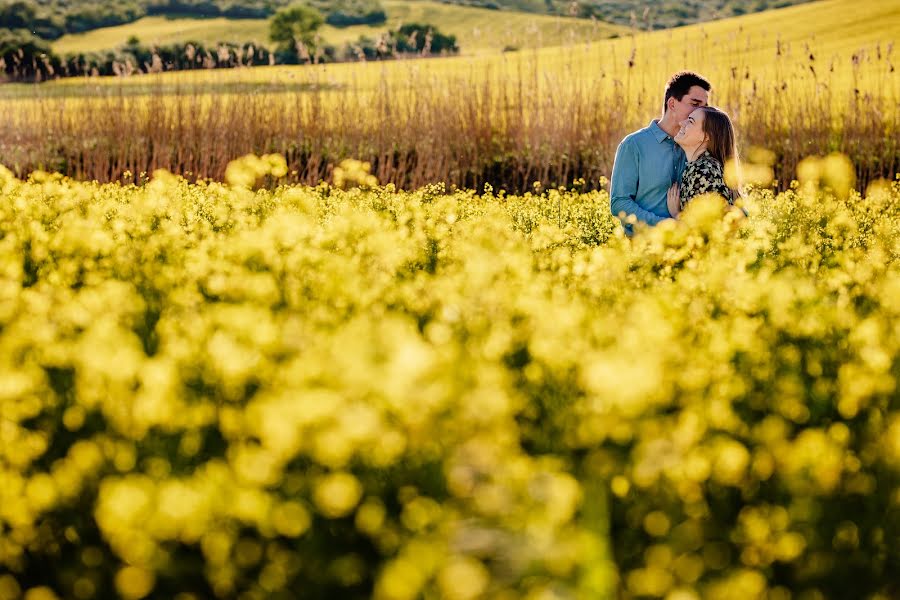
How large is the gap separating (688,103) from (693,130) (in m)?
0.25

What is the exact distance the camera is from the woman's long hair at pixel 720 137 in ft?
18.3

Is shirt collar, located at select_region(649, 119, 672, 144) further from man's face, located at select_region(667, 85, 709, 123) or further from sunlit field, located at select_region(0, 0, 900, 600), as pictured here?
sunlit field, located at select_region(0, 0, 900, 600)

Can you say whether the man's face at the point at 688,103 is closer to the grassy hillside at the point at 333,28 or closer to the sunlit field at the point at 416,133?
the sunlit field at the point at 416,133

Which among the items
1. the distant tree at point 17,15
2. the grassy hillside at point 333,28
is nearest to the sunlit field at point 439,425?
the grassy hillside at point 333,28

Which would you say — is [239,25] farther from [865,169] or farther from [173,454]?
[173,454]

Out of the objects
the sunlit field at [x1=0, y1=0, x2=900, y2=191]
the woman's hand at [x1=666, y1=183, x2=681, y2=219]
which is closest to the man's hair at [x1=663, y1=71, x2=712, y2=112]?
the woman's hand at [x1=666, y1=183, x2=681, y2=219]

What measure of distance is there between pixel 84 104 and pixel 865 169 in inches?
354

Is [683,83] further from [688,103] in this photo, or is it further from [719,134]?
[719,134]

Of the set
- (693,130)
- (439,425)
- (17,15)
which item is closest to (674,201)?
(693,130)

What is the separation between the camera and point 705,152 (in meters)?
5.75

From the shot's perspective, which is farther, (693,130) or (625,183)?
(625,183)

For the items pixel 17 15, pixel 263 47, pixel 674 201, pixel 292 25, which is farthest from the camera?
pixel 17 15

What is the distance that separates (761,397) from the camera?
9.77 feet

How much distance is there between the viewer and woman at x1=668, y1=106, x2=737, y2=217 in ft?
18.3
